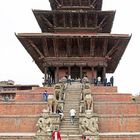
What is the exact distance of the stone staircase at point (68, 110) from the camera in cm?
2089

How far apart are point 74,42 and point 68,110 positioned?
11.8 m

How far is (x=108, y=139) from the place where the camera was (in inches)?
809

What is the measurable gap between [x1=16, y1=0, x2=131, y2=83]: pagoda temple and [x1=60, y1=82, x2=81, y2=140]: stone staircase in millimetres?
4667

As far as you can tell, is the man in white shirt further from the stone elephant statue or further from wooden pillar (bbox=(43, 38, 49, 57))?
wooden pillar (bbox=(43, 38, 49, 57))

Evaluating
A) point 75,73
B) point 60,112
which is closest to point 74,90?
point 60,112

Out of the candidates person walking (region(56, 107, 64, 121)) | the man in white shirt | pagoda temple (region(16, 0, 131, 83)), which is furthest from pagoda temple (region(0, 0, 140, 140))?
the man in white shirt

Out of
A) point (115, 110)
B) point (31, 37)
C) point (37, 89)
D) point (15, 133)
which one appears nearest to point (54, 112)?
point (15, 133)

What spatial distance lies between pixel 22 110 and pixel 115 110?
603cm

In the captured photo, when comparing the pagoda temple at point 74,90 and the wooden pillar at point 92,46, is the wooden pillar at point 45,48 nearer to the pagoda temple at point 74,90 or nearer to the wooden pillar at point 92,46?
the pagoda temple at point 74,90

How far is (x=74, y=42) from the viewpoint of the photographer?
34.3 metres

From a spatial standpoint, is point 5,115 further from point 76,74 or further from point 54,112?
point 76,74

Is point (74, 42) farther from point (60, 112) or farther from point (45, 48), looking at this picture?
point (60, 112)

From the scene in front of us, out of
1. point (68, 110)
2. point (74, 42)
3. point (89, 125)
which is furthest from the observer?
point (74, 42)

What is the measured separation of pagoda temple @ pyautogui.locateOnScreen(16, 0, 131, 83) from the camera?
33.6m
